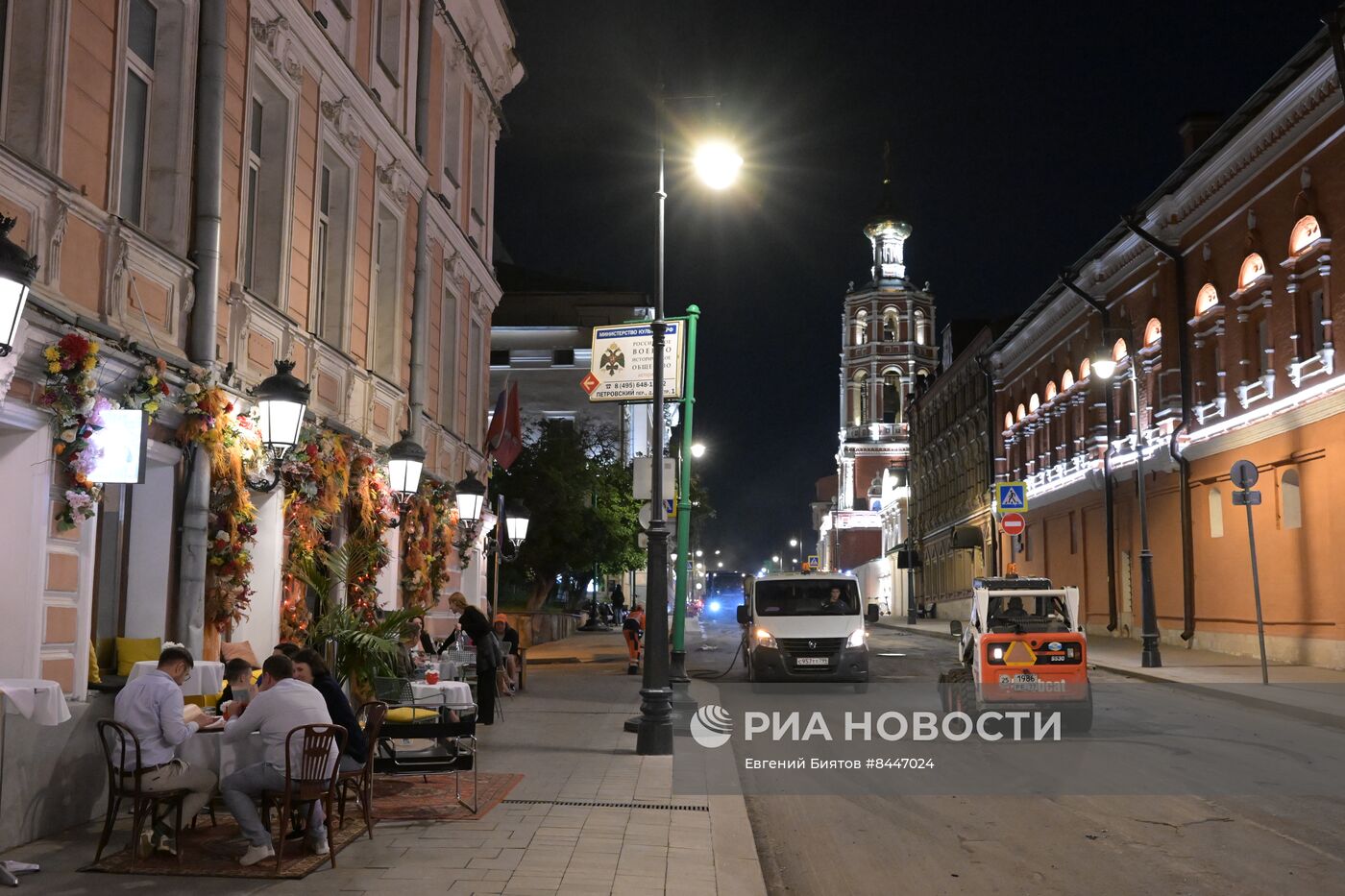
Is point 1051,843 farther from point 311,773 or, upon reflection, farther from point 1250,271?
point 1250,271

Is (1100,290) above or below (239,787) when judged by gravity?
above

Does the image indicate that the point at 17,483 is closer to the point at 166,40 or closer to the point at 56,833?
the point at 56,833

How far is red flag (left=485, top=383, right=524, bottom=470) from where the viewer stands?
85.3 ft

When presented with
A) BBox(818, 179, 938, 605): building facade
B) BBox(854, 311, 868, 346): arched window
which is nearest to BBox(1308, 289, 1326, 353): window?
BBox(818, 179, 938, 605): building facade

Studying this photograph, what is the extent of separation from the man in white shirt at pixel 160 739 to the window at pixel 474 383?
17.9 m

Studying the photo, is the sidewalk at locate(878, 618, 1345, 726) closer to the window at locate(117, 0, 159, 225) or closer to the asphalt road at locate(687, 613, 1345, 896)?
the asphalt road at locate(687, 613, 1345, 896)

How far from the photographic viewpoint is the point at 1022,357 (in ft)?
166

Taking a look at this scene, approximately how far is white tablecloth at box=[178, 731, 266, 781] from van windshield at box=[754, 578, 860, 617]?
14615mm

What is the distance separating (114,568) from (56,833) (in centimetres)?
329

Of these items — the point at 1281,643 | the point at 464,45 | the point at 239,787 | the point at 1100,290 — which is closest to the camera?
the point at 239,787

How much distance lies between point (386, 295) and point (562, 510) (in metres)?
25.6

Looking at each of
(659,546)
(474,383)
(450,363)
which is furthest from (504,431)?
(659,546)

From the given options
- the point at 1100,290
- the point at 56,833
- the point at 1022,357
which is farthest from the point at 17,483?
the point at 1022,357

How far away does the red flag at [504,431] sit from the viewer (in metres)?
26.0
